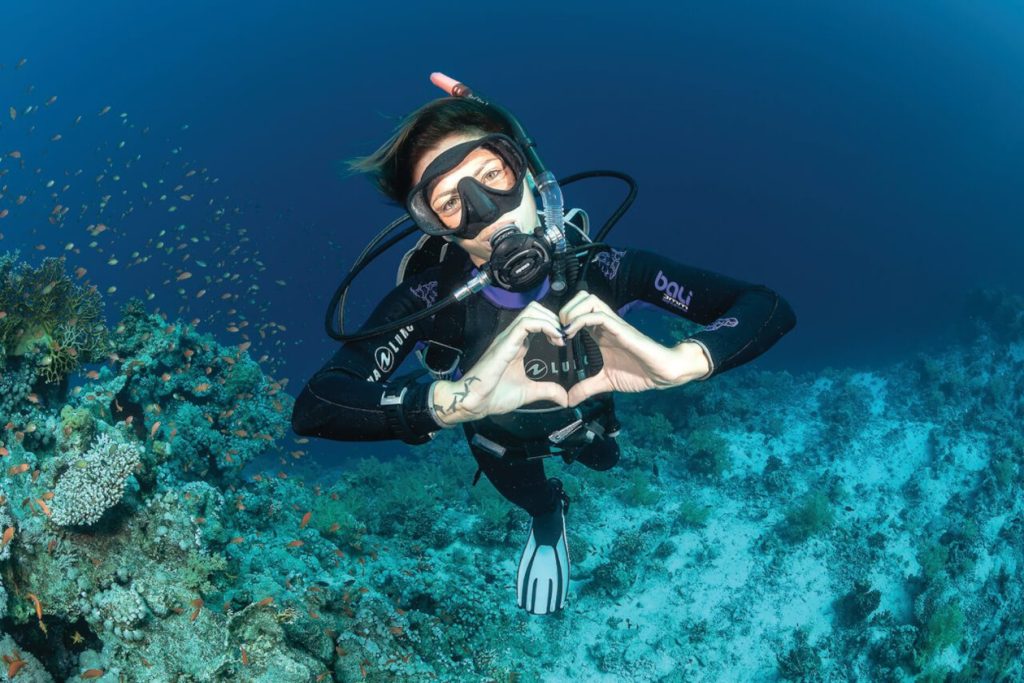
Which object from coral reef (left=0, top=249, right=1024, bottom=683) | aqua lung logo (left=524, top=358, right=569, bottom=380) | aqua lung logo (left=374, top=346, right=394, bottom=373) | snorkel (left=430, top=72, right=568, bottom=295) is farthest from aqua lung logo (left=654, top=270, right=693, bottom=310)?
coral reef (left=0, top=249, right=1024, bottom=683)

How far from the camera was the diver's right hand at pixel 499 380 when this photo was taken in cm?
206

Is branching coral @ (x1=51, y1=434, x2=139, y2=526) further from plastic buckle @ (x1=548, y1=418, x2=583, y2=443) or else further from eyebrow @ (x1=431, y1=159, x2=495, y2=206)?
eyebrow @ (x1=431, y1=159, x2=495, y2=206)

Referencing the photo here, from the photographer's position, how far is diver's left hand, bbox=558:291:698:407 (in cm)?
206

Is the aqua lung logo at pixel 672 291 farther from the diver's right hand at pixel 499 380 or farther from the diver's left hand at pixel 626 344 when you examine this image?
the diver's right hand at pixel 499 380

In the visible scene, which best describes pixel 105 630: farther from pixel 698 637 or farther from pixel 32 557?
pixel 698 637

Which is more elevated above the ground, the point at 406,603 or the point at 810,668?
the point at 810,668

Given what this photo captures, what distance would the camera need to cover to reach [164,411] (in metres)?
8.70

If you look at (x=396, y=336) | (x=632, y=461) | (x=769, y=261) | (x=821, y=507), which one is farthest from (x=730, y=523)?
(x=769, y=261)

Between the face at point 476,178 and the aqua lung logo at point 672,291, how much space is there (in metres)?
0.80

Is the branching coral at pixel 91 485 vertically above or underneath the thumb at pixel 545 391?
underneath

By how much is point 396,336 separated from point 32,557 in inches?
175

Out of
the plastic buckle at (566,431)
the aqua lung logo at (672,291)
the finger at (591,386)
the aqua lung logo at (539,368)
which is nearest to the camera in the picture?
the finger at (591,386)

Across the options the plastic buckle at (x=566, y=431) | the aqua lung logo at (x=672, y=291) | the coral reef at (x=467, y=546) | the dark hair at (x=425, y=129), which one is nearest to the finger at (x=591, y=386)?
the aqua lung logo at (x=672, y=291)

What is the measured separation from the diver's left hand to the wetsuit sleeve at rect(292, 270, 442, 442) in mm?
732
